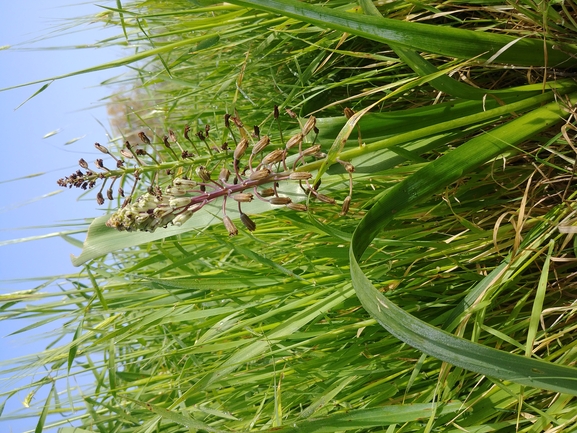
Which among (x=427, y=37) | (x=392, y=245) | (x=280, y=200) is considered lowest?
(x=392, y=245)

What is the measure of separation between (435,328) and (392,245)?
0.63m

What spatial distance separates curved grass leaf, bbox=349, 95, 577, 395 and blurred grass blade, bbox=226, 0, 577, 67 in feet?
0.64

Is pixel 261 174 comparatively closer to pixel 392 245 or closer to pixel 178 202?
pixel 178 202

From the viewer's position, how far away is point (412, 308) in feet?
5.16

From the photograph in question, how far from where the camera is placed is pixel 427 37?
1.15m

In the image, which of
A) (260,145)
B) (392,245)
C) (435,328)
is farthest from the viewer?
(392,245)

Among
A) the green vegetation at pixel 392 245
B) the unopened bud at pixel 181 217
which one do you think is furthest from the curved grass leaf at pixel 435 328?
the unopened bud at pixel 181 217

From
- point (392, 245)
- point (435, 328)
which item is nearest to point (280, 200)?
point (435, 328)

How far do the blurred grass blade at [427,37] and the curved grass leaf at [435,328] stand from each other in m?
0.20

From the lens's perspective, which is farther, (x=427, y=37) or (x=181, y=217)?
(x=427, y=37)

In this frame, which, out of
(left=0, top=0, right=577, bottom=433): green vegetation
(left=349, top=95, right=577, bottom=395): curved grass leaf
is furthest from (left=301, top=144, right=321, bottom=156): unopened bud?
(left=349, top=95, right=577, bottom=395): curved grass leaf

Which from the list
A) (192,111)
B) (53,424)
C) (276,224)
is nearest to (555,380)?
(276,224)

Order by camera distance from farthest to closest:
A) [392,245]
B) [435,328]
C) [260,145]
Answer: [392,245] < [260,145] < [435,328]

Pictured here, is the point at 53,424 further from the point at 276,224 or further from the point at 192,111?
the point at 192,111
